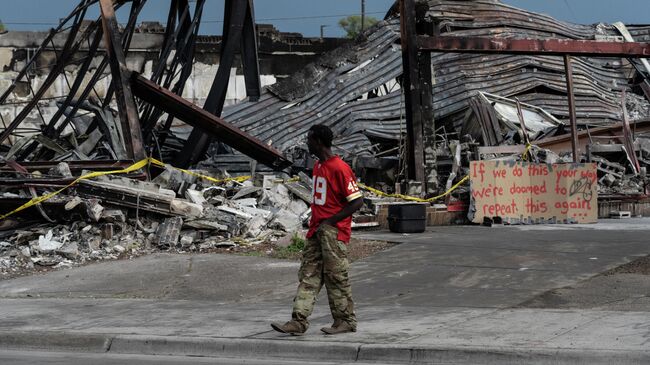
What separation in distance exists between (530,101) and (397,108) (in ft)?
12.8

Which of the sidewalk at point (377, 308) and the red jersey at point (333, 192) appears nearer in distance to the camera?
the sidewalk at point (377, 308)

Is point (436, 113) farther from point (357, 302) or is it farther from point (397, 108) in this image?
point (357, 302)

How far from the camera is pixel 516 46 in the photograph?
19125 millimetres

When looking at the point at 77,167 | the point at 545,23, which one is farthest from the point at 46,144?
the point at 545,23

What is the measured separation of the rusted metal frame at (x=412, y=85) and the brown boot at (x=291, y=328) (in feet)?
36.4

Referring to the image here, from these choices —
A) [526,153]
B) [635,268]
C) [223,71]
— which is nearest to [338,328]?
[635,268]

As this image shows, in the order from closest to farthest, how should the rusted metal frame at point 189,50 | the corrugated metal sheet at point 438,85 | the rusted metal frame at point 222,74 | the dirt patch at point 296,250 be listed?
the dirt patch at point 296,250, the rusted metal frame at point 222,74, the rusted metal frame at point 189,50, the corrugated metal sheet at point 438,85

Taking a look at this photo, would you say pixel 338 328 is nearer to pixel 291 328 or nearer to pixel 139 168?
pixel 291 328

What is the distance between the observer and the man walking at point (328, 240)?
804 cm

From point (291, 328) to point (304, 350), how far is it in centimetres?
30

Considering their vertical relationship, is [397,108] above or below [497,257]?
above

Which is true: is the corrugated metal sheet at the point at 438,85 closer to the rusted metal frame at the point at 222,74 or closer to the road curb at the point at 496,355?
the rusted metal frame at the point at 222,74

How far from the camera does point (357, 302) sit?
10258mm

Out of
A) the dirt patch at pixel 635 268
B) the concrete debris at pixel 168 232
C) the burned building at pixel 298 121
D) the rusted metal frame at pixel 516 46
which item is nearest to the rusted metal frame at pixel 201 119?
the burned building at pixel 298 121
